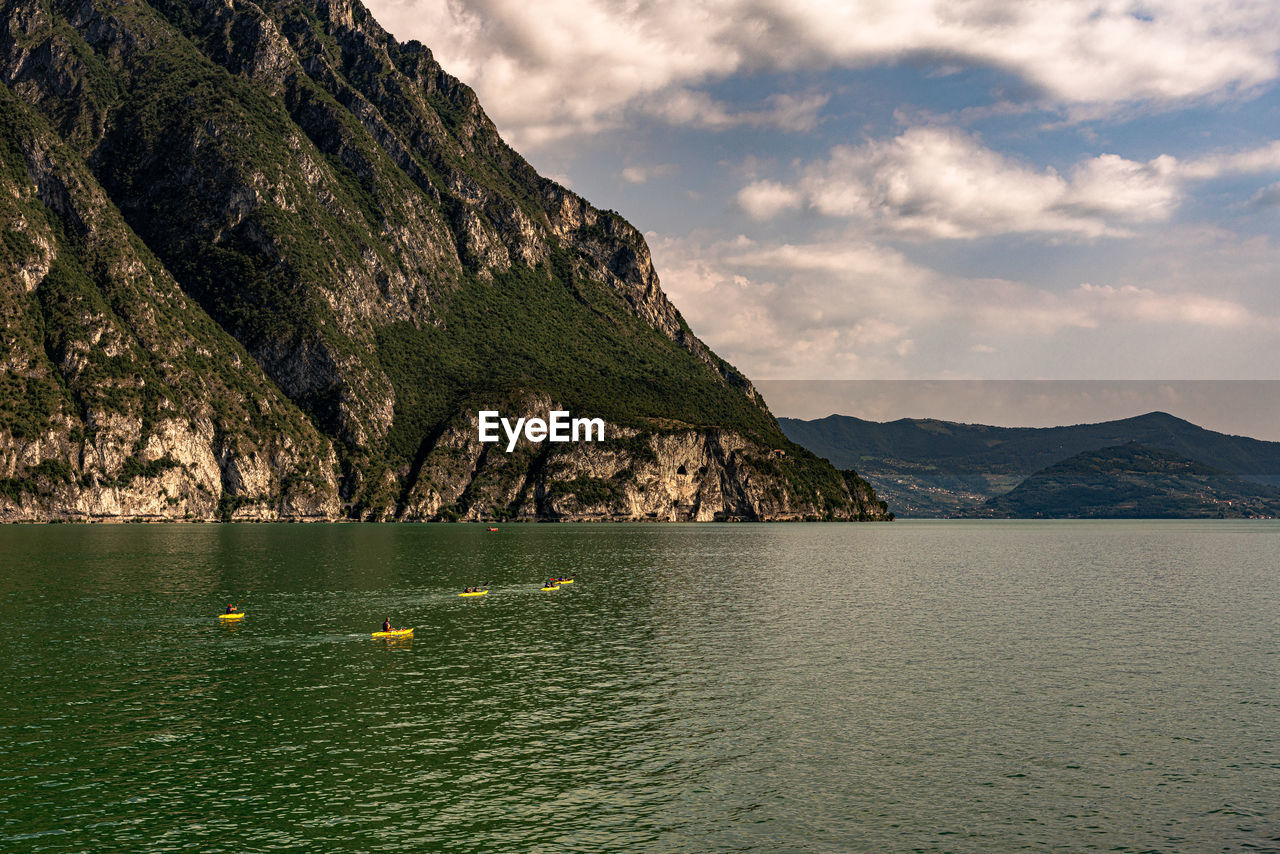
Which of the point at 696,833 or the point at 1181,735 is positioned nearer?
the point at 696,833

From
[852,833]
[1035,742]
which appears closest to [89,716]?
[852,833]

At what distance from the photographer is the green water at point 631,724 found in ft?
111

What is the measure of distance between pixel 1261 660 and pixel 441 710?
58672mm

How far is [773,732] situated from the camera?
153 ft

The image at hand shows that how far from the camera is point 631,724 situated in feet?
157

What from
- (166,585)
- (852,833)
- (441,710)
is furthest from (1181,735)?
(166,585)

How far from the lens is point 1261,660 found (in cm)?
6869

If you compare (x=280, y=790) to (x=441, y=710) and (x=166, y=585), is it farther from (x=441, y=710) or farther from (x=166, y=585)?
(x=166, y=585)

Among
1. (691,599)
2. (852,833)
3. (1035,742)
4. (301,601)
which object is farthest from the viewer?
(691,599)

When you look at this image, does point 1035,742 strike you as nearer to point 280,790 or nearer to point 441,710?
point 441,710

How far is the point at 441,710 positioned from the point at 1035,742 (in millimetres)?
29973

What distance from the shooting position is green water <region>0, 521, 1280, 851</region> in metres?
33.8

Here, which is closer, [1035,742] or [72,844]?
[72,844]

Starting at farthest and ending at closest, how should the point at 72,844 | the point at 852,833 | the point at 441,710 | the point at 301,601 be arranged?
the point at 301,601, the point at 441,710, the point at 852,833, the point at 72,844
